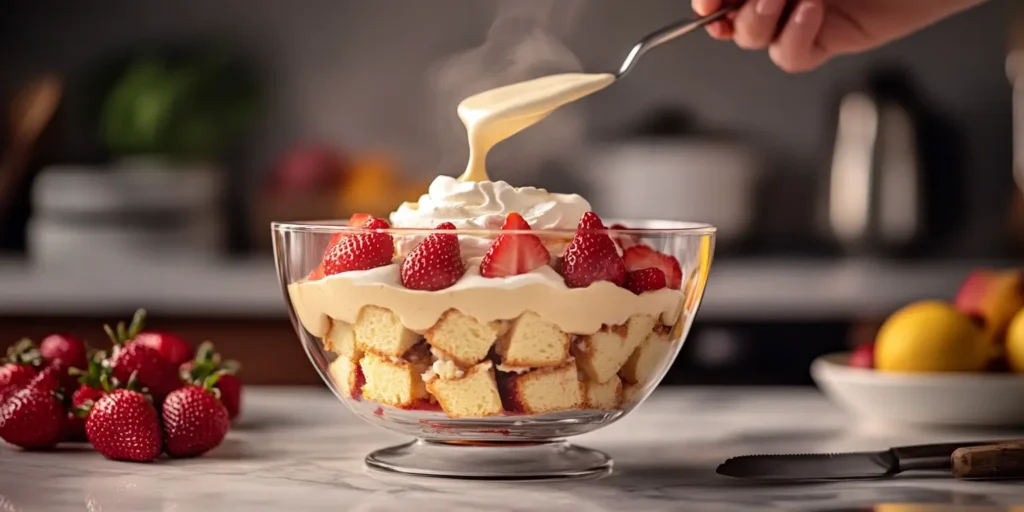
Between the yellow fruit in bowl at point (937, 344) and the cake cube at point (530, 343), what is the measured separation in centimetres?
51

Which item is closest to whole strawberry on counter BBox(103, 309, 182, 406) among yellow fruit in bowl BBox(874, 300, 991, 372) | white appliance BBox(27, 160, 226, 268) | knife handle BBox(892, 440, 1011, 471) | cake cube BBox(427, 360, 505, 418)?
cake cube BBox(427, 360, 505, 418)

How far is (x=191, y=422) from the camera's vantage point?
0.97 metres

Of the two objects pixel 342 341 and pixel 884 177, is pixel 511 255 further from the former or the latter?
pixel 884 177

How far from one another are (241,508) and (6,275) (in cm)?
196

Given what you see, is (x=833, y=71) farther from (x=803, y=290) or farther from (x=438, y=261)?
(x=438, y=261)

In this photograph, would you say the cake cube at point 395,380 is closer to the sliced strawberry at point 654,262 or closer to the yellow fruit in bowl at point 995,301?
the sliced strawberry at point 654,262

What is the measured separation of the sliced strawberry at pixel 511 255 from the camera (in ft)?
2.82

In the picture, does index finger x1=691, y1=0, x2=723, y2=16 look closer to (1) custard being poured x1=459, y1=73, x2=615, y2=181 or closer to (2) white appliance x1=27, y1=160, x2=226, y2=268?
(1) custard being poured x1=459, y1=73, x2=615, y2=181

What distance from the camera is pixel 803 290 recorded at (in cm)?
253

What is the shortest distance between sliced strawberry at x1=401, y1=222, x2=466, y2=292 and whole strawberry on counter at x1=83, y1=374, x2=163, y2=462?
241mm

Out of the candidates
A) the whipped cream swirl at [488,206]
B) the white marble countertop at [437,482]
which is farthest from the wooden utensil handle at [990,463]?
the whipped cream swirl at [488,206]

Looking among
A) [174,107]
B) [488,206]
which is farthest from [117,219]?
[488,206]

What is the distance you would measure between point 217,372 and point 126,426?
13 centimetres

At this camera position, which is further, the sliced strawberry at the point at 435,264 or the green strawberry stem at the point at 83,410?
the green strawberry stem at the point at 83,410
